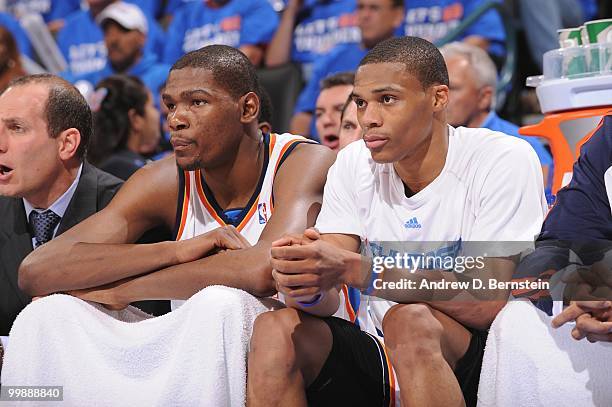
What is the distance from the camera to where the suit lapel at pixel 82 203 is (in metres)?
3.25

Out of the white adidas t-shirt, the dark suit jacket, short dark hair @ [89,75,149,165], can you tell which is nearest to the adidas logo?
the white adidas t-shirt

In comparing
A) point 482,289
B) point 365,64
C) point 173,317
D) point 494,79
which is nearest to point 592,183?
point 482,289

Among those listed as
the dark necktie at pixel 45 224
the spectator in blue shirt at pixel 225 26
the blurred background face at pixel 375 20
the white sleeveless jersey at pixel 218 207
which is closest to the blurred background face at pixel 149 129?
the spectator in blue shirt at pixel 225 26

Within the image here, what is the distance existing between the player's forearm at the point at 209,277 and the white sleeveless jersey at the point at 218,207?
25 cm

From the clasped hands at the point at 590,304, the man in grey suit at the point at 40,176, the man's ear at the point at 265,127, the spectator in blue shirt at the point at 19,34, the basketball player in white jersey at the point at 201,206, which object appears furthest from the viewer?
the spectator in blue shirt at the point at 19,34

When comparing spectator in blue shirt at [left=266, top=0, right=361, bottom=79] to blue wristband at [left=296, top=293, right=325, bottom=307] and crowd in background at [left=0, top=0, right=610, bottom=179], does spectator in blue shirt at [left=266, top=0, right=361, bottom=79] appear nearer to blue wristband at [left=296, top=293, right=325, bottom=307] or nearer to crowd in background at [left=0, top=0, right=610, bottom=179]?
crowd in background at [left=0, top=0, right=610, bottom=179]

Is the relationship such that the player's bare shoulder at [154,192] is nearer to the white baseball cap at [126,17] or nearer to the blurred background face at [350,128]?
the blurred background face at [350,128]

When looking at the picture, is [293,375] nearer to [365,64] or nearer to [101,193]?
[365,64]

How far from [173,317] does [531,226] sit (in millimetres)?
979

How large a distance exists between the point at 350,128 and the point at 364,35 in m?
1.80

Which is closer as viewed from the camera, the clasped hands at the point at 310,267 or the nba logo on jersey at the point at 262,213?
the clasped hands at the point at 310,267

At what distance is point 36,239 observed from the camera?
3.31 metres

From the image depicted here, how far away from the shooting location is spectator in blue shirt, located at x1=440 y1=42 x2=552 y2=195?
4340 mm

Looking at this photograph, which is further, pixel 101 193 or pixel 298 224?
pixel 101 193
